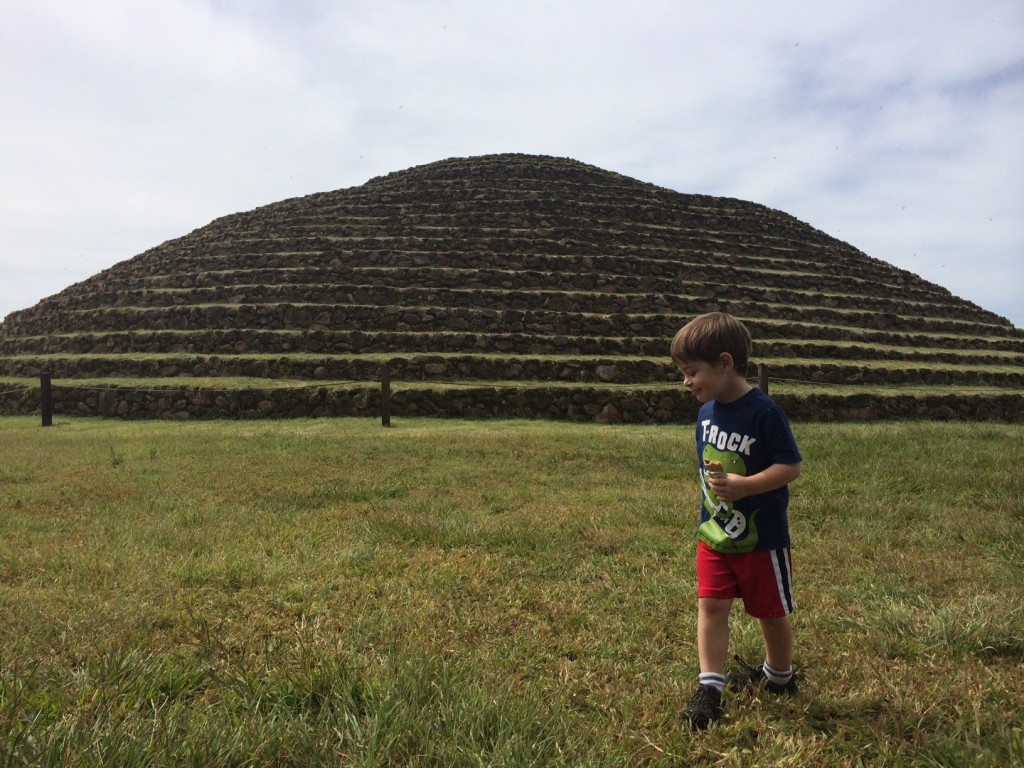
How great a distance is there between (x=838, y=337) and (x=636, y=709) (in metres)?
16.8

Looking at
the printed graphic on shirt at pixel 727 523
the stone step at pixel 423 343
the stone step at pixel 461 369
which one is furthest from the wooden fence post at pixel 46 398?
the printed graphic on shirt at pixel 727 523

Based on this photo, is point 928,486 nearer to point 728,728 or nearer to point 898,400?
point 728,728

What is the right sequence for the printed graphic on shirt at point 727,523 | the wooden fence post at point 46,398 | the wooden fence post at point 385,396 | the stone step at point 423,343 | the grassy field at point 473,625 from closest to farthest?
the grassy field at point 473,625
the printed graphic on shirt at point 727,523
the wooden fence post at point 385,396
the wooden fence post at point 46,398
the stone step at point 423,343

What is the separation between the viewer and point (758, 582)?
1980mm

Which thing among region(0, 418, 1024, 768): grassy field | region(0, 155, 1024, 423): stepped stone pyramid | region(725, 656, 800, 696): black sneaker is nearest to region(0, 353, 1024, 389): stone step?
region(0, 155, 1024, 423): stepped stone pyramid

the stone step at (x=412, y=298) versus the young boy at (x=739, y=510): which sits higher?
the stone step at (x=412, y=298)

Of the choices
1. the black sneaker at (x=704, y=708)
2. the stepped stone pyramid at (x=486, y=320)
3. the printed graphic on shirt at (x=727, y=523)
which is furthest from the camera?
the stepped stone pyramid at (x=486, y=320)

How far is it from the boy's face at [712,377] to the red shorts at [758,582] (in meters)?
0.56

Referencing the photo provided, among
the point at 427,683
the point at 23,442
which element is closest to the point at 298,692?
the point at 427,683

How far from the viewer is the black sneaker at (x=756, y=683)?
207cm

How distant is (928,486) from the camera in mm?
5352

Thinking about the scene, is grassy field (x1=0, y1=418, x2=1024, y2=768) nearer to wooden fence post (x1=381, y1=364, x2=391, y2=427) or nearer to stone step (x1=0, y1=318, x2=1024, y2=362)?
wooden fence post (x1=381, y1=364, x2=391, y2=427)

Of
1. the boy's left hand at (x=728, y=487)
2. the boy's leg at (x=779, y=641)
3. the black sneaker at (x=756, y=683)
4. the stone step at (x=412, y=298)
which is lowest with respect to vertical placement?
the black sneaker at (x=756, y=683)

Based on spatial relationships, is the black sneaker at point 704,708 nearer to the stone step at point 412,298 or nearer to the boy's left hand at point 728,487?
the boy's left hand at point 728,487
